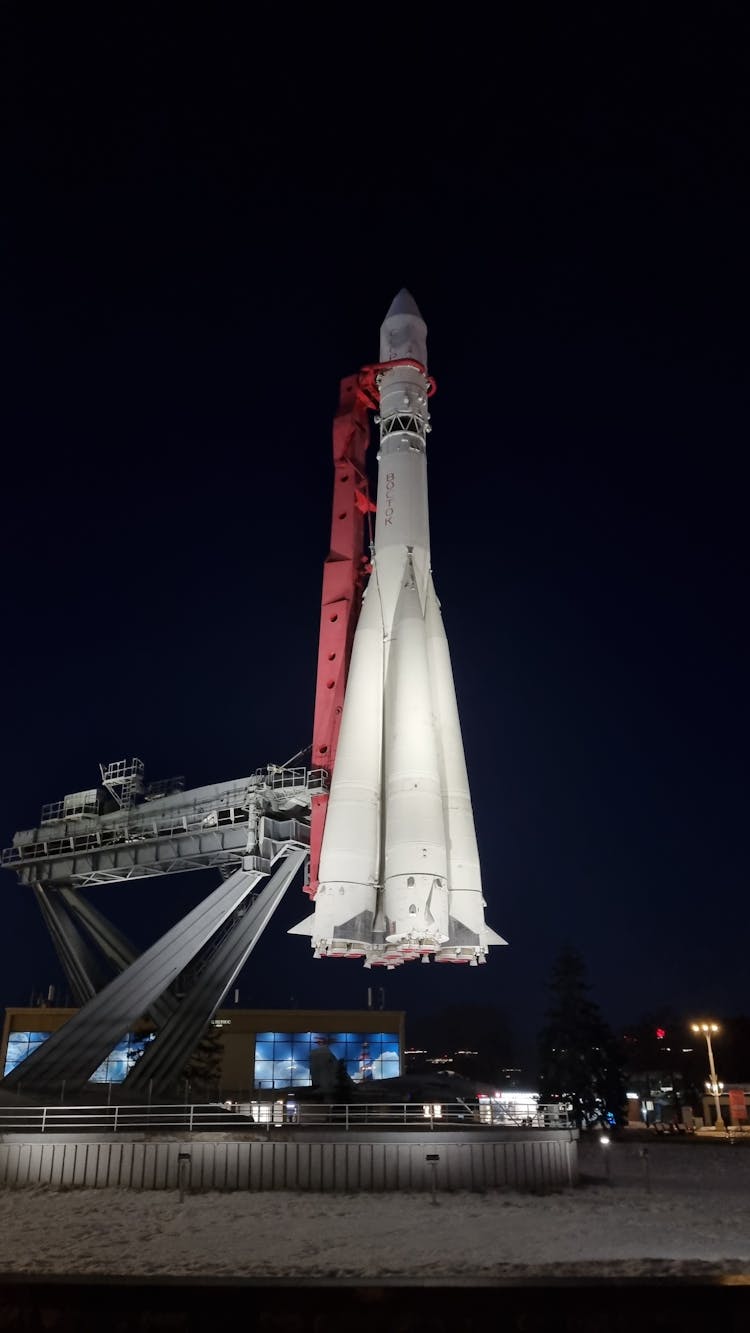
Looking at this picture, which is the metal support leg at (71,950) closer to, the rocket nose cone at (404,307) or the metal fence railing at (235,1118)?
the metal fence railing at (235,1118)

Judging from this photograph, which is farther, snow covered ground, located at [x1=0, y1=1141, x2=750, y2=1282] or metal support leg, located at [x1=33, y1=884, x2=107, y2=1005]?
metal support leg, located at [x1=33, y1=884, x2=107, y2=1005]

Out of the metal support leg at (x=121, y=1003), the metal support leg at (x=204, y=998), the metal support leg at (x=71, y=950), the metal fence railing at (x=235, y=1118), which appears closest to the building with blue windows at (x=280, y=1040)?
the metal support leg at (x=71, y=950)

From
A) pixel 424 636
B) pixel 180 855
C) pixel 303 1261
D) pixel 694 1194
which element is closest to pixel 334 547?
pixel 424 636

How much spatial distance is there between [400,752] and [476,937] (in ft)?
14.9

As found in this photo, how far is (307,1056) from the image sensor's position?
152 feet

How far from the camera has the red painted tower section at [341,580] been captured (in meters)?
26.9

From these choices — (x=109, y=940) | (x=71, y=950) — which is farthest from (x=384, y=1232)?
(x=71, y=950)

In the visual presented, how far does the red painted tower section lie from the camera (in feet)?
88.4

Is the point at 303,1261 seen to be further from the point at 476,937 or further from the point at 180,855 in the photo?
the point at 180,855

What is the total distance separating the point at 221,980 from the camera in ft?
92.0

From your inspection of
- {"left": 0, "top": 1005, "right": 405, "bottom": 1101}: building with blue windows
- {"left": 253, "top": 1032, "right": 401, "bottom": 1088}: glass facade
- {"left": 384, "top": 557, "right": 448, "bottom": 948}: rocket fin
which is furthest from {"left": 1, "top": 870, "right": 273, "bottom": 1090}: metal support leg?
{"left": 253, "top": 1032, "right": 401, "bottom": 1088}: glass facade

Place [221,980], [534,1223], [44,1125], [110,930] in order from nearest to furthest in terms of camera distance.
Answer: [534,1223] < [44,1125] < [221,980] < [110,930]

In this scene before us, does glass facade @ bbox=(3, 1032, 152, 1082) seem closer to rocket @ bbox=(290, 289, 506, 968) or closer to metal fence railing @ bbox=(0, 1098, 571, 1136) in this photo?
metal fence railing @ bbox=(0, 1098, 571, 1136)

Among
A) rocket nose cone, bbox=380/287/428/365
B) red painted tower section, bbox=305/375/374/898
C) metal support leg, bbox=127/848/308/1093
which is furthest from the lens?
rocket nose cone, bbox=380/287/428/365
